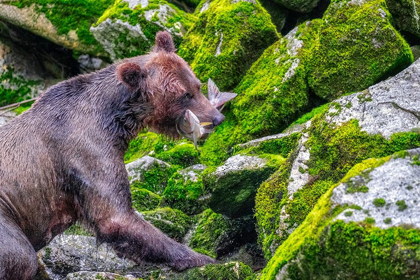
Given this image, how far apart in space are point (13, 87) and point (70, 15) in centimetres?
247

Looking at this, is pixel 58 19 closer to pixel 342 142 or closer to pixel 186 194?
pixel 186 194

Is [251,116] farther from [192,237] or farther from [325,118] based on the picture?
[325,118]

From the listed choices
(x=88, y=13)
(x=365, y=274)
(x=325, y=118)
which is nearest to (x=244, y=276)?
(x=325, y=118)

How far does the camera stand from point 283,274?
145 inches

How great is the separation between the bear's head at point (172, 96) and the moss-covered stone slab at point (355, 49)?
1910 millimetres

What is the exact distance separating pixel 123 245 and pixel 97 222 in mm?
354

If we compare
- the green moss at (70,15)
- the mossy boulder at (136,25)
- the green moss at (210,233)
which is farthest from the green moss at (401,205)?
the green moss at (70,15)

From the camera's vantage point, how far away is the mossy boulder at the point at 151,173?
834 centimetres

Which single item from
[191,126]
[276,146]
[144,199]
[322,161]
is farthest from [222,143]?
[322,161]

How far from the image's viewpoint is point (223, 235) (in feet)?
22.1

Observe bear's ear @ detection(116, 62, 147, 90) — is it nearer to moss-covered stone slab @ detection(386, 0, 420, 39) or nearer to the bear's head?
the bear's head

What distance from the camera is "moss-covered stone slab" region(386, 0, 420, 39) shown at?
7363mm

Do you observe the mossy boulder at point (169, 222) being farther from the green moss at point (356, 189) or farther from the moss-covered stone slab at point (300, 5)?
the moss-covered stone slab at point (300, 5)

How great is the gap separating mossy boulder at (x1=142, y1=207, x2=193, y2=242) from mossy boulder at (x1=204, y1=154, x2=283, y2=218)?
22.7 inches
